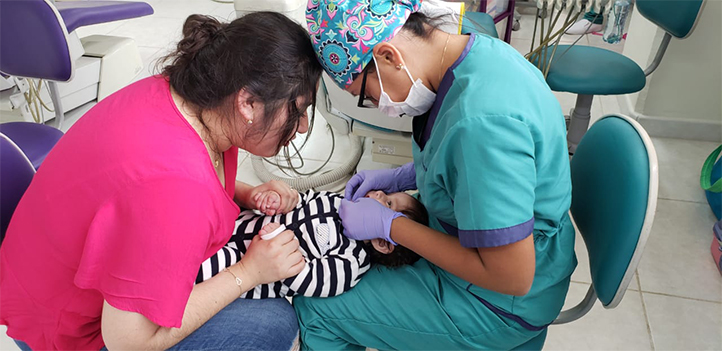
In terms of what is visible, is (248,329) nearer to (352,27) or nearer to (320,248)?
(320,248)

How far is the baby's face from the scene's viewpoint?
135 cm

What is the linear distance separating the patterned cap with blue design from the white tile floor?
0.45 m

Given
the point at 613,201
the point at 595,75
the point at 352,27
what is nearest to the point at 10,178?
the point at 352,27

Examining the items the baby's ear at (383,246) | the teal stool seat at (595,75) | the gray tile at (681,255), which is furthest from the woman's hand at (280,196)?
the gray tile at (681,255)

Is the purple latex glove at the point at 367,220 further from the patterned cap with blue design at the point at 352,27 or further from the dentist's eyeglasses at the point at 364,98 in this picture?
the patterned cap with blue design at the point at 352,27

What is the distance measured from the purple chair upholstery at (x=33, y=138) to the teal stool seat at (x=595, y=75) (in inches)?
72.3

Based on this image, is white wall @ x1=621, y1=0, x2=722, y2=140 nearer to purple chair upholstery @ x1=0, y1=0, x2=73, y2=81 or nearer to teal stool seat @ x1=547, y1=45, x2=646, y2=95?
teal stool seat @ x1=547, y1=45, x2=646, y2=95

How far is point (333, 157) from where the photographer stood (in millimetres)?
2555

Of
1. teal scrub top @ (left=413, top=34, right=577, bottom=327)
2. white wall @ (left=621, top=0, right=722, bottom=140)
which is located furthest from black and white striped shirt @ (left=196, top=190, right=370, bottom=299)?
white wall @ (left=621, top=0, right=722, bottom=140)

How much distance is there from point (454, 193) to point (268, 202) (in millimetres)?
564

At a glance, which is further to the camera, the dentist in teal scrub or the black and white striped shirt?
the black and white striped shirt

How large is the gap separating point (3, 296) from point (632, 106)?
2.78 meters

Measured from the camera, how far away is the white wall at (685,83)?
7.45 feet

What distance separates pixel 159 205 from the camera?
80cm
